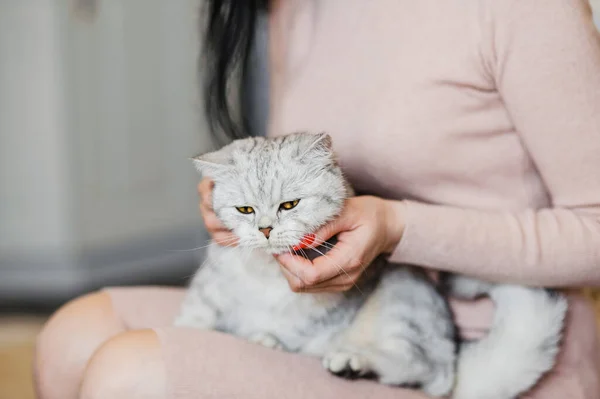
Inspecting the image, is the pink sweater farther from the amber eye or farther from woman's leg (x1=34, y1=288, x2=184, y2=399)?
woman's leg (x1=34, y1=288, x2=184, y2=399)

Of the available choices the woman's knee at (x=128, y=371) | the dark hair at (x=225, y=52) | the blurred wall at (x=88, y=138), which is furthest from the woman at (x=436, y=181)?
the blurred wall at (x=88, y=138)

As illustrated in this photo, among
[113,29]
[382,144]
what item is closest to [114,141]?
[113,29]

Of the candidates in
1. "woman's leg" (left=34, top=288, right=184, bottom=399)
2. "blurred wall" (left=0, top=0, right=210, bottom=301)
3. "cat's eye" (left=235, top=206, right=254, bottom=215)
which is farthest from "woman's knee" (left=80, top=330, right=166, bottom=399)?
"blurred wall" (left=0, top=0, right=210, bottom=301)

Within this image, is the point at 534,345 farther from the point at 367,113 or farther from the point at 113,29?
the point at 113,29

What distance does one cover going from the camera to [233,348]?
853mm

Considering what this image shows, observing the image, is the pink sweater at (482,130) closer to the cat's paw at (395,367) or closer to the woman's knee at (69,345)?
the cat's paw at (395,367)

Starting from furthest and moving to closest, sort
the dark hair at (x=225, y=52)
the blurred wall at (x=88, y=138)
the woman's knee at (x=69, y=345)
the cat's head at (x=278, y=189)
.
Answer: the blurred wall at (x=88, y=138), the dark hair at (x=225, y=52), the woman's knee at (x=69, y=345), the cat's head at (x=278, y=189)

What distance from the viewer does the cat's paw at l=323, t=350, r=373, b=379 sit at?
878 mm

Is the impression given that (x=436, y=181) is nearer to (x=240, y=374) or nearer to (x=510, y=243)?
(x=510, y=243)

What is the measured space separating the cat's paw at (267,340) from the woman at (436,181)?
0.24 ft

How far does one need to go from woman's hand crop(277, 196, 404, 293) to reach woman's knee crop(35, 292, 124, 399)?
337mm

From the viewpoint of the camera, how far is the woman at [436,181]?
0.84m

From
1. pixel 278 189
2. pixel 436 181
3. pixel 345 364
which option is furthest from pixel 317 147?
pixel 345 364

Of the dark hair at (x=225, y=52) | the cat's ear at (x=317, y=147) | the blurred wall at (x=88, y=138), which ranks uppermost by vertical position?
the dark hair at (x=225, y=52)
